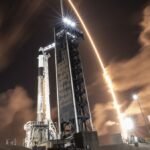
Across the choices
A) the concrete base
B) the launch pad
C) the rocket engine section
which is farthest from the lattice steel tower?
the rocket engine section

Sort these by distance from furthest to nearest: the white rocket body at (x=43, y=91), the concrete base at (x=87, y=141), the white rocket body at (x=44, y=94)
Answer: the white rocket body at (x=43, y=91) < the white rocket body at (x=44, y=94) < the concrete base at (x=87, y=141)

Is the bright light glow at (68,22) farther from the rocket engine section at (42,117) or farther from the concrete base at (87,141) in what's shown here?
the concrete base at (87,141)

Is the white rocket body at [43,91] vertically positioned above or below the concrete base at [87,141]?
above

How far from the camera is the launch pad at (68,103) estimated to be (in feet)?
107

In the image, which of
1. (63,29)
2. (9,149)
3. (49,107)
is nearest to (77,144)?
(9,149)

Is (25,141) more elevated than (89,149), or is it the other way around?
(25,141)

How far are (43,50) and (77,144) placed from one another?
5762 cm

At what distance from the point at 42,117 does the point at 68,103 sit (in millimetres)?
27918

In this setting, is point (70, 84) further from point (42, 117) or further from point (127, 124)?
point (42, 117)

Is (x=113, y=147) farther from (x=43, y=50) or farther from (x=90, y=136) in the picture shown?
(x=43, y=50)

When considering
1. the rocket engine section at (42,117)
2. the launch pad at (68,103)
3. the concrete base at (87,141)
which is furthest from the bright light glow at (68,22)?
the concrete base at (87,141)

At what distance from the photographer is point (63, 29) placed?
49.6 meters

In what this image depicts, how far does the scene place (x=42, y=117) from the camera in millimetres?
64750

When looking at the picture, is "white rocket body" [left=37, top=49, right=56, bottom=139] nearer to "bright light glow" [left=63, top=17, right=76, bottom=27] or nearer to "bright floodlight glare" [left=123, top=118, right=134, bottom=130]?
"bright floodlight glare" [left=123, top=118, right=134, bottom=130]
